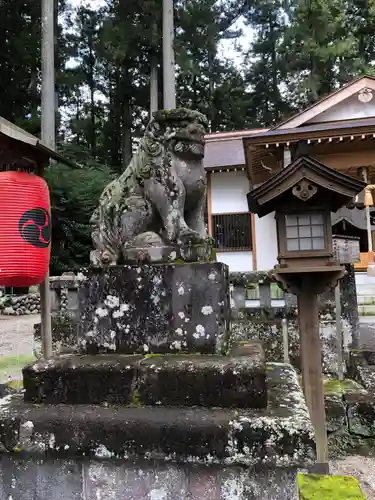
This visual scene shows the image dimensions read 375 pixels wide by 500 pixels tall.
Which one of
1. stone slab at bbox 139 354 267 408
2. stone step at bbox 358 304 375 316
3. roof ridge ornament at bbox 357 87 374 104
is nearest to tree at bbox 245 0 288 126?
roof ridge ornament at bbox 357 87 374 104

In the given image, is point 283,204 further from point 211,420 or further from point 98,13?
point 98,13

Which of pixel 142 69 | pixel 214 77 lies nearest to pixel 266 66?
pixel 214 77

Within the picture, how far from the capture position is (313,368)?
10.2 ft

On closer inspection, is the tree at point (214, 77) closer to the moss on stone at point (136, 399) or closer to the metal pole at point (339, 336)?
the metal pole at point (339, 336)

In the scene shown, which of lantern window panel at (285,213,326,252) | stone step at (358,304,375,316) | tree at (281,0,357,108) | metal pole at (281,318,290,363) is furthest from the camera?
tree at (281,0,357,108)

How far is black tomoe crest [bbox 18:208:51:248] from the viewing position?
11.2 ft

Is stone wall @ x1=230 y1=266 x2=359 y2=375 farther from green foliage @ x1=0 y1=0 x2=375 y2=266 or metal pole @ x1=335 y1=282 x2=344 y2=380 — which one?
green foliage @ x1=0 y1=0 x2=375 y2=266

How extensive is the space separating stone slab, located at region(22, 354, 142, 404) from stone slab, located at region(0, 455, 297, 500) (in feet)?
0.78

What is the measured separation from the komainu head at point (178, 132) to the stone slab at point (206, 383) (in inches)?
44.1

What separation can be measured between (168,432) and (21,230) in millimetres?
2493

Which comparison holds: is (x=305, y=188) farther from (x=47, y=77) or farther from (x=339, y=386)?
(x=47, y=77)

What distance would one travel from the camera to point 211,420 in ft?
4.96

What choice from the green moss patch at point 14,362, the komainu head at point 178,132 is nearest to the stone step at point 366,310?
the green moss patch at point 14,362

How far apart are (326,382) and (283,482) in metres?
3.12
